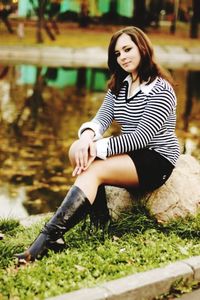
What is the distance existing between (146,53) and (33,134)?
5846 millimetres

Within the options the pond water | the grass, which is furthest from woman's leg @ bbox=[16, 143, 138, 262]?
the pond water

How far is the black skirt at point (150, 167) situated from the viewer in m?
4.47

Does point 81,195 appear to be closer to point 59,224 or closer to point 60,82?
point 59,224

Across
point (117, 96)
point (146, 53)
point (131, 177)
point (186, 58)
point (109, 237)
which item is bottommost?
point (186, 58)

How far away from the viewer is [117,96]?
4.88 metres

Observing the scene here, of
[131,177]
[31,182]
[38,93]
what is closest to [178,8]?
[38,93]

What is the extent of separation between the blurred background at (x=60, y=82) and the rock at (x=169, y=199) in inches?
31.9

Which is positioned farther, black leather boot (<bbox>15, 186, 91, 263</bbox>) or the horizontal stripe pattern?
the horizontal stripe pattern

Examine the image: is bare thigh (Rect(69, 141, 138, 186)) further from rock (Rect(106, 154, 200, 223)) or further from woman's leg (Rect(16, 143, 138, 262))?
rock (Rect(106, 154, 200, 223))

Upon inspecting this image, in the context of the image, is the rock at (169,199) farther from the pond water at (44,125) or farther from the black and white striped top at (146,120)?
the pond water at (44,125)

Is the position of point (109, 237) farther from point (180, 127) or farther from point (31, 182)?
point (180, 127)

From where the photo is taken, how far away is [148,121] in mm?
4520

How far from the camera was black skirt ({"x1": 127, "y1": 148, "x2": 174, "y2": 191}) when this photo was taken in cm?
447

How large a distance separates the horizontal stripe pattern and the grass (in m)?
0.58
